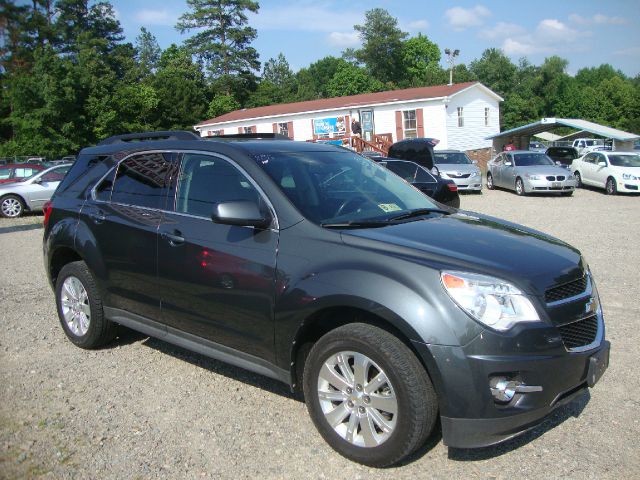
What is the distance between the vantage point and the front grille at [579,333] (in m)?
3.06

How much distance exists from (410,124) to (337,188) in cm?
3094

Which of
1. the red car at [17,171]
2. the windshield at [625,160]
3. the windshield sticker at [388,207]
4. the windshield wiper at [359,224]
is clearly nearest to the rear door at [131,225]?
the windshield wiper at [359,224]

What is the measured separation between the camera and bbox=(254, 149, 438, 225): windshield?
374 cm

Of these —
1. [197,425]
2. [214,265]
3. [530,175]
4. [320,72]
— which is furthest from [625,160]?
[320,72]

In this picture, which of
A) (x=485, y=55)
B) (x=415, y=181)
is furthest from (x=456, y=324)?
(x=485, y=55)

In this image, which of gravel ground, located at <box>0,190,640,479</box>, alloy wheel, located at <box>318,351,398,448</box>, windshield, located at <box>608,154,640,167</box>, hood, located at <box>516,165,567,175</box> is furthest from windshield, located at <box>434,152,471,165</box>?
alloy wheel, located at <box>318,351,398,448</box>

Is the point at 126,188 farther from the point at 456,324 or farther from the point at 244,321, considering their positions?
the point at 456,324

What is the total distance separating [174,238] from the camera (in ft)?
13.3

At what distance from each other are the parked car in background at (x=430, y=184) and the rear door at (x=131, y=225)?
28.7 ft

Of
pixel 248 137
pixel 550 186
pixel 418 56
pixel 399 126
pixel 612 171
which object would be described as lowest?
pixel 550 186

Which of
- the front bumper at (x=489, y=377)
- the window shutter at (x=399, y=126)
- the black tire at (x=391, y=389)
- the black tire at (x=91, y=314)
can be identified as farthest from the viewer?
the window shutter at (x=399, y=126)

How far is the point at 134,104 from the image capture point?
4575 cm

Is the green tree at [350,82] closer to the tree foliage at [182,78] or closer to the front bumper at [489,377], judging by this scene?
the tree foliage at [182,78]

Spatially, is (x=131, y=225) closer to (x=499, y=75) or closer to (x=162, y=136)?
(x=162, y=136)
